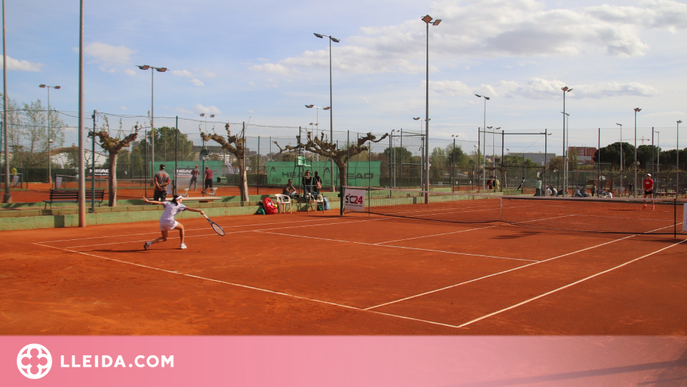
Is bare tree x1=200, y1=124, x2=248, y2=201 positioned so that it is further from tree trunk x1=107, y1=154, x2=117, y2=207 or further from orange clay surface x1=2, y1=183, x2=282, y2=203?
tree trunk x1=107, y1=154, x2=117, y2=207

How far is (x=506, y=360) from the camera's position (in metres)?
4.78

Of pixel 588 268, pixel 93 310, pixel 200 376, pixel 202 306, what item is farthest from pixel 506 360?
pixel 588 268

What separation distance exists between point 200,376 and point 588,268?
7738 millimetres

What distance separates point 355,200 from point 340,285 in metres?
12.9

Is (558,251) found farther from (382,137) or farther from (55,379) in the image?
(382,137)

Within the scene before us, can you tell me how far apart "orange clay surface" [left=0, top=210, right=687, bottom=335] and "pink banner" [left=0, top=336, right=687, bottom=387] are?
0.31 metres

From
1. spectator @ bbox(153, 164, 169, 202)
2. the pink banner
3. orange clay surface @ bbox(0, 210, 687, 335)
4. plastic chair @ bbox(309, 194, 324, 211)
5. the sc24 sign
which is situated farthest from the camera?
plastic chair @ bbox(309, 194, 324, 211)

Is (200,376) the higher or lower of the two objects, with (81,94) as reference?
lower

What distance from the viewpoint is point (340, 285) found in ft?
26.3

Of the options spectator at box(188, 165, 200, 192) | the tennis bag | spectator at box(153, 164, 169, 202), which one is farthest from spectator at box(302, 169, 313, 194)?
spectator at box(188, 165, 200, 192)

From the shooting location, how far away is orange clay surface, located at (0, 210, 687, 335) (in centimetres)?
590

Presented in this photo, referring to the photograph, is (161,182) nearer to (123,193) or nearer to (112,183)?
(112,183)

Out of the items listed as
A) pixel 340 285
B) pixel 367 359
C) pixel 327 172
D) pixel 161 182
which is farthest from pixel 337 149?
pixel 367 359

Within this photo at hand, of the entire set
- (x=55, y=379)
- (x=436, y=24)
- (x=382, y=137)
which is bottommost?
(x=55, y=379)
